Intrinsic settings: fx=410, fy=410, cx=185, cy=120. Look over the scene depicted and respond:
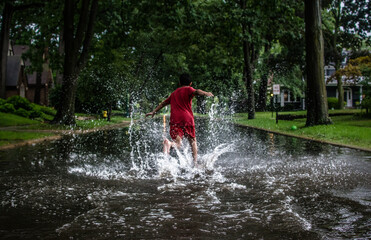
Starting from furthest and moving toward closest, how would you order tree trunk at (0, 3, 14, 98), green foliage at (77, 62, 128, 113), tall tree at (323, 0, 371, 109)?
tall tree at (323, 0, 371, 109) < green foliage at (77, 62, 128, 113) < tree trunk at (0, 3, 14, 98)

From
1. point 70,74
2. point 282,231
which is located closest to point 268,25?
Result: point 70,74

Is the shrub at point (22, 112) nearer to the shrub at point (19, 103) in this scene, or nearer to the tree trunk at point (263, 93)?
the shrub at point (19, 103)

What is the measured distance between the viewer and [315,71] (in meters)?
19.4

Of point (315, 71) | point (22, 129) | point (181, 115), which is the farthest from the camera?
point (22, 129)

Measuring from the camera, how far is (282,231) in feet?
13.5

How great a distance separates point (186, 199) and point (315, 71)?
15.6 meters

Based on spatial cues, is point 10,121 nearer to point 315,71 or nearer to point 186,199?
point 315,71

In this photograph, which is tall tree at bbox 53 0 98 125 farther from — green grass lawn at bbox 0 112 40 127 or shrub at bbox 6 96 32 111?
shrub at bbox 6 96 32 111

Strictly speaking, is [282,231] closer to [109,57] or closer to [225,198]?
[225,198]

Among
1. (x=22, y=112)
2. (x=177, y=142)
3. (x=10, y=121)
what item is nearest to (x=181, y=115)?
(x=177, y=142)

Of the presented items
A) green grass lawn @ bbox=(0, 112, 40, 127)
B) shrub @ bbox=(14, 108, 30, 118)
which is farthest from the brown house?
green grass lawn @ bbox=(0, 112, 40, 127)

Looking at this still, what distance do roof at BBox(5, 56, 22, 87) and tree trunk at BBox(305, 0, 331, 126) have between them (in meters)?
44.4

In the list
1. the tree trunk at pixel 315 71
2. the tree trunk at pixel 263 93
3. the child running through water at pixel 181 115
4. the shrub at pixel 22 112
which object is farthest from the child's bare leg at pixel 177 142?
the tree trunk at pixel 263 93

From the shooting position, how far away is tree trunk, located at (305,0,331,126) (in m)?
19.3
